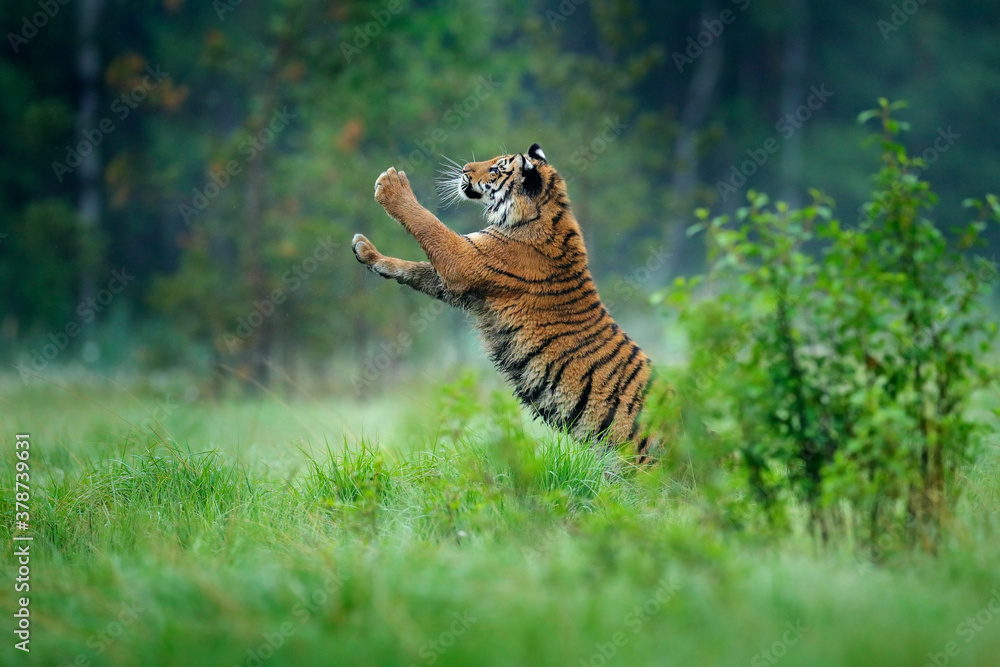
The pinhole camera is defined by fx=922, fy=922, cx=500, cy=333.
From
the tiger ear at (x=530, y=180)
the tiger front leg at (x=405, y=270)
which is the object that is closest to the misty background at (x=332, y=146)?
the tiger ear at (x=530, y=180)

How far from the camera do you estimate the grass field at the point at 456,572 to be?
8.66 feet

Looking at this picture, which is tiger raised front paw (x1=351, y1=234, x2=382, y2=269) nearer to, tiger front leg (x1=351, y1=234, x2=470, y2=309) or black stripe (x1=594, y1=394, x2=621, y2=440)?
tiger front leg (x1=351, y1=234, x2=470, y2=309)

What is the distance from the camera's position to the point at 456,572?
3.03 meters

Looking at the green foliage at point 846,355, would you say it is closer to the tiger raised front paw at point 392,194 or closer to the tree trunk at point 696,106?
the tiger raised front paw at point 392,194

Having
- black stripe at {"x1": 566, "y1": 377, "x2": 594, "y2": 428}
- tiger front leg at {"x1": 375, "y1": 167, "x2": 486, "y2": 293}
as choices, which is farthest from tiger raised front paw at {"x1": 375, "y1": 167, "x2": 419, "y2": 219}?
black stripe at {"x1": 566, "y1": 377, "x2": 594, "y2": 428}

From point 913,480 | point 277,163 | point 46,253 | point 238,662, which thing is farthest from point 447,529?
point 46,253

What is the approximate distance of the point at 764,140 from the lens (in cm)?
2155

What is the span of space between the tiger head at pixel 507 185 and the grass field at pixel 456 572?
4.28ft

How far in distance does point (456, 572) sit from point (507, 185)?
2.76m

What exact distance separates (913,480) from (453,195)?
3059 mm

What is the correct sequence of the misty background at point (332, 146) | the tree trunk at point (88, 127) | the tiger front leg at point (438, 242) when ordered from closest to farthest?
the tiger front leg at point (438, 242) < the misty background at point (332, 146) < the tree trunk at point (88, 127)

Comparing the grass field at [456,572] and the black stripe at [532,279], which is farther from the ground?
the black stripe at [532,279]

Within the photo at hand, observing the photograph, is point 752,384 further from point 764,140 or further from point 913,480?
point 764,140

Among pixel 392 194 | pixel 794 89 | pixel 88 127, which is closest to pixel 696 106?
pixel 794 89
